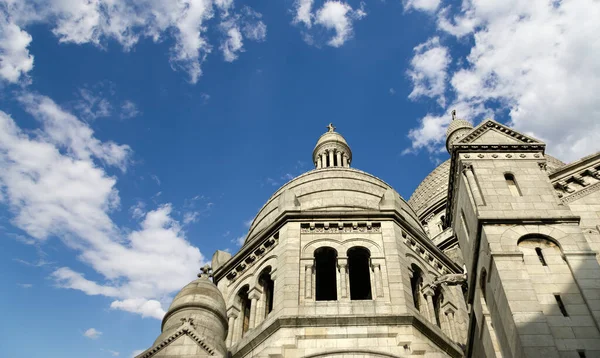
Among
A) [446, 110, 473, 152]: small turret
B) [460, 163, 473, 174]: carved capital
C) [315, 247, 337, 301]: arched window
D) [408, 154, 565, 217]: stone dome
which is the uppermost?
[446, 110, 473, 152]: small turret

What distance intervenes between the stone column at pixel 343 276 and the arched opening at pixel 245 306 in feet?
13.2

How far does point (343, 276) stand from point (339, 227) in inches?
94.4

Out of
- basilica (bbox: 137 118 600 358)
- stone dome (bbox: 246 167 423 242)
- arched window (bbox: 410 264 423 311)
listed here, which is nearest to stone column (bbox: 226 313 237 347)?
basilica (bbox: 137 118 600 358)

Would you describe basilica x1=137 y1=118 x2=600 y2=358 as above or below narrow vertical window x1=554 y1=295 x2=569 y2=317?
above

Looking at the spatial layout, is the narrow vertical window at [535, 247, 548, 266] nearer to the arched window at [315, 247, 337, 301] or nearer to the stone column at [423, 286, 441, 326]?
the stone column at [423, 286, 441, 326]

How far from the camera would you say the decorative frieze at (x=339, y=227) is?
23.8 metres

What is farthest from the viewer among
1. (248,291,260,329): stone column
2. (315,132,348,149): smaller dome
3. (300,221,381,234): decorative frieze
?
(315,132,348,149): smaller dome

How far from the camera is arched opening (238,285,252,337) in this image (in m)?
23.5

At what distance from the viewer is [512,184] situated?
17.7 m

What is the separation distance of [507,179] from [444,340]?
6354mm

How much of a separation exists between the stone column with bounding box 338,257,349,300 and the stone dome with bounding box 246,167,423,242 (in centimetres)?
252

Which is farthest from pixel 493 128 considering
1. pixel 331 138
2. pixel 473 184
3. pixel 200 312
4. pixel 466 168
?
pixel 331 138

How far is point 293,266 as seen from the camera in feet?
72.5

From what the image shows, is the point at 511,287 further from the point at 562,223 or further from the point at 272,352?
the point at 272,352
